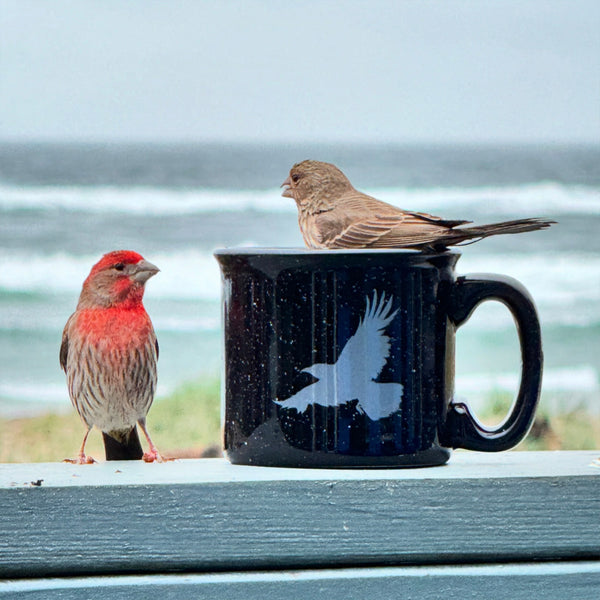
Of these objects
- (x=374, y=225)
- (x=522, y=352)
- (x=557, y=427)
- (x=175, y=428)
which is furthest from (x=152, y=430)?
(x=522, y=352)

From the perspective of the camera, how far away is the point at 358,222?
5.44 ft

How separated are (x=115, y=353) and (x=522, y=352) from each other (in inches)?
30.7

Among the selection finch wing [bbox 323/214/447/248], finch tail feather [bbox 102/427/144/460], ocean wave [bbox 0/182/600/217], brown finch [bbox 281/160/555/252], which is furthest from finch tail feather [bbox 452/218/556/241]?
ocean wave [bbox 0/182/600/217]

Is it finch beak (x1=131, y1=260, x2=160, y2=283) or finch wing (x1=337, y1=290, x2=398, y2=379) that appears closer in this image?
finch wing (x1=337, y1=290, x2=398, y2=379)

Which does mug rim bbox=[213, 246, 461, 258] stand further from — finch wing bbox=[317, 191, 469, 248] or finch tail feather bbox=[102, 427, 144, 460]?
finch tail feather bbox=[102, 427, 144, 460]

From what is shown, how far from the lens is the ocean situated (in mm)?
11070

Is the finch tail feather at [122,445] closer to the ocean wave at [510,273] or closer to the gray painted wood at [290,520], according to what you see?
the gray painted wood at [290,520]

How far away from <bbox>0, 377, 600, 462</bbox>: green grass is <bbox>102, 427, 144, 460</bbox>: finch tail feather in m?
6.22

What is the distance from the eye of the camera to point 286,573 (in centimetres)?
100

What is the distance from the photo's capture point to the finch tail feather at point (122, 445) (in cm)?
164

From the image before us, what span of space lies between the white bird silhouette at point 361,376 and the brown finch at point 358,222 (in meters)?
0.12

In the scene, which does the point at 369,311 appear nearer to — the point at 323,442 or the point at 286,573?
the point at 323,442

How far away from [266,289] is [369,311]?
0.35ft

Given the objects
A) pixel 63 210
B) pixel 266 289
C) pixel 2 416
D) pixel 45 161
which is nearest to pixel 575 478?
pixel 266 289
